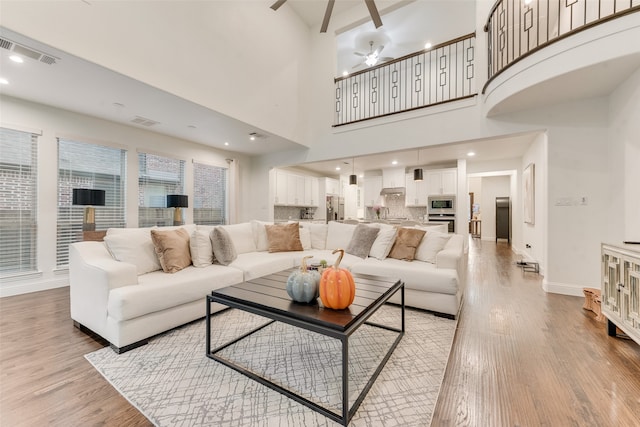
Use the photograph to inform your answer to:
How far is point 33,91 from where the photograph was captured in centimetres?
337

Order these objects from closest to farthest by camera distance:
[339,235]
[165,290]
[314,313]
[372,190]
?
[314,313] < [165,290] < [339,235] < [372,190]

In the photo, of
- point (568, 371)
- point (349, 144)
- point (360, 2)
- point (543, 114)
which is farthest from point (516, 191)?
point (568, 371)

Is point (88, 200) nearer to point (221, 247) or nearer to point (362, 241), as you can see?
point (221, 247)

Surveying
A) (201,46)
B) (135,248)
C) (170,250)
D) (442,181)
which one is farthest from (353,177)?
(135,248)

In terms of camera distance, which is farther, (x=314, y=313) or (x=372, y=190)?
(x=372, y=190)

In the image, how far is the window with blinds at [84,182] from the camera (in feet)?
13.0

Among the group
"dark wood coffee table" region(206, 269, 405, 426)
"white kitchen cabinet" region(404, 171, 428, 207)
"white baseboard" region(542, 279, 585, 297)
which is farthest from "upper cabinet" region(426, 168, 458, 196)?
"dark wood coffee table" region(206, 269, 405, 426)

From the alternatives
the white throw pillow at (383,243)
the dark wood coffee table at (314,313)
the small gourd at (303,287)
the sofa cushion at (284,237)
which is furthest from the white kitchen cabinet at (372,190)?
the small gourd at (303,287)

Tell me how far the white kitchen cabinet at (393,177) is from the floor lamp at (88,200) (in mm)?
6783

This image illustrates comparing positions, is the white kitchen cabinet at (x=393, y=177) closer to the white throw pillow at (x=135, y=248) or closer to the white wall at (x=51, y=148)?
the white wall at (x=51, y=148)

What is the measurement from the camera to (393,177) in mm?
8016

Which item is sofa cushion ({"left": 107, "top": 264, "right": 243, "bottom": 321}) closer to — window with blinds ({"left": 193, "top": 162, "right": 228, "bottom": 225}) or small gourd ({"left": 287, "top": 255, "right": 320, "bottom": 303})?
small gourd ({"left": 287, "top": 255, "right": 320, "bottom": 303})

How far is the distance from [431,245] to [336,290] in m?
2.12

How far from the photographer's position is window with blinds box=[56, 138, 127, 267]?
3967 mm
